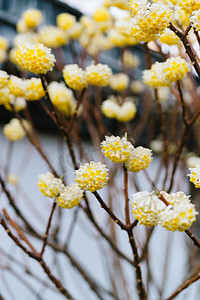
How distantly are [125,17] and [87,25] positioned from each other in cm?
24

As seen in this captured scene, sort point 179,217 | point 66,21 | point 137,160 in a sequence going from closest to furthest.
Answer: point 179,217, point 137,160, point 66,21

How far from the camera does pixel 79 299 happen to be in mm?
1710

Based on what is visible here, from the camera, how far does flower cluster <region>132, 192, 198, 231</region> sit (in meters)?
0.38

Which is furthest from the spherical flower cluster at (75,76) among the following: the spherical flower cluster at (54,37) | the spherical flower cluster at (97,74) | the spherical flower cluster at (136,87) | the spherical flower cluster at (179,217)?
the spherical flower cluster at (136,87)

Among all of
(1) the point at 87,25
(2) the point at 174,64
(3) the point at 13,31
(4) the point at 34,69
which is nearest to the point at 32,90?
(4) the point at 34,69

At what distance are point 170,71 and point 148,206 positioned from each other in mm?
248

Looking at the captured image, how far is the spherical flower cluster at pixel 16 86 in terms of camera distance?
630 mm

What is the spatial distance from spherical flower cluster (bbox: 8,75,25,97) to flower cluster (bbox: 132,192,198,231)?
0.33 m

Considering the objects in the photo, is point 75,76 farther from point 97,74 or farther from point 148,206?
point 148,206

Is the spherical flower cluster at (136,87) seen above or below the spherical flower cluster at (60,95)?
below

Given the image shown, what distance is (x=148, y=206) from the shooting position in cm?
40

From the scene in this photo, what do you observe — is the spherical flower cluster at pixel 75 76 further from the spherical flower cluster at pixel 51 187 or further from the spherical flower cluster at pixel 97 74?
the spherical flower cluster at pixel 51 187

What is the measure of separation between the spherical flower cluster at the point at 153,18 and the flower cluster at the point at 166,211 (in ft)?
0.71

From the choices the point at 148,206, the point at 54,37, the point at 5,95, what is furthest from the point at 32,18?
the point at 148,206
